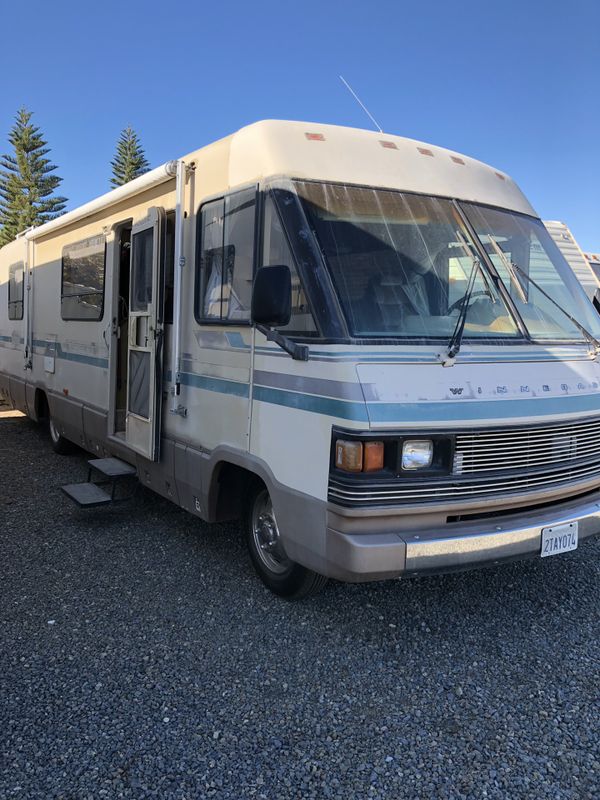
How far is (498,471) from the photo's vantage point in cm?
338

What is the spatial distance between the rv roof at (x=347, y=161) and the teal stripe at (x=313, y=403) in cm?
122

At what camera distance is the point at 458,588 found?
4211 mm

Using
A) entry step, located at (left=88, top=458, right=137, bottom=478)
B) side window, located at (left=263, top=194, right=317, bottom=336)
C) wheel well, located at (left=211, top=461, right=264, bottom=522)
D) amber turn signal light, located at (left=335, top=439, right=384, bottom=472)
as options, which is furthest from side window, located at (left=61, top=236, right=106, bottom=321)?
amber turn signal light, located at (left=335, top=439, right=384, bottom=472)

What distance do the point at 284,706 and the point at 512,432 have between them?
175 cm

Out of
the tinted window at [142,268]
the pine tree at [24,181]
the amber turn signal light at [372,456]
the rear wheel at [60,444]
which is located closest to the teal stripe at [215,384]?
the tinted window at [142,268]

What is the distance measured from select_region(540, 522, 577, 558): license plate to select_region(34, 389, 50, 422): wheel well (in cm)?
634

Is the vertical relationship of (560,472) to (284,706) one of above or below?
above

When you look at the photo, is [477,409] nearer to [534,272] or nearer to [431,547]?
[431,547]

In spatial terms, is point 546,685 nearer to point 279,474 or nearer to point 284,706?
point 284,706

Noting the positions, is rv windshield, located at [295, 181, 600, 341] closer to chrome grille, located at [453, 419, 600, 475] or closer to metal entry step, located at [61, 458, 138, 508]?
chrome grille, located at [453, 419, 600, 475]

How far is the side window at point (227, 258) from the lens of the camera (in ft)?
12.7

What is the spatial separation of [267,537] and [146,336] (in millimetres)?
1954

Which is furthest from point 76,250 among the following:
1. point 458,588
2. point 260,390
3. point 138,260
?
point 458,588

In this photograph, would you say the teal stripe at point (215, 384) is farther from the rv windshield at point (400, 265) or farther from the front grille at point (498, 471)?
the front grille at point (498, 471)
